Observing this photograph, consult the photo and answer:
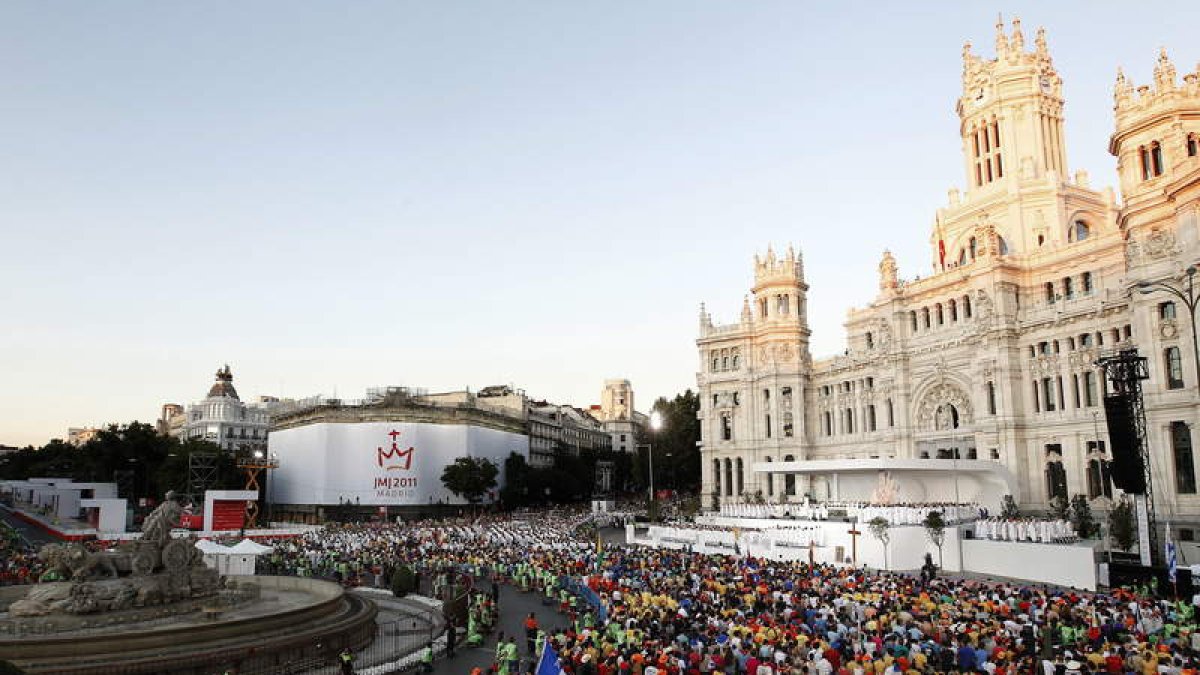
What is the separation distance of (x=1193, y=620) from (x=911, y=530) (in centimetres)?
1688

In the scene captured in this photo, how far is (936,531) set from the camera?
34.4m

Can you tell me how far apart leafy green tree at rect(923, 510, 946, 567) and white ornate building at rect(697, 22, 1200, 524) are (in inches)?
500

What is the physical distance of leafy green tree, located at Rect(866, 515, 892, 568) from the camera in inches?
1389

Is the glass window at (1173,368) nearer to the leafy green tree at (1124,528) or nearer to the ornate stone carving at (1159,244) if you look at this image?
the ornate stone carving at (1159,244)

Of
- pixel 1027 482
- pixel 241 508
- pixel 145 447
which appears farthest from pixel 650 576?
pixel 145 447

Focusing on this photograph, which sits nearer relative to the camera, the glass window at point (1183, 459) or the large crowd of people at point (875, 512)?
the glass window at point (1183, 459)

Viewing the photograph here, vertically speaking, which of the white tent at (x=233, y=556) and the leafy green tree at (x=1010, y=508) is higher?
the leafy green tree at (x=1010, y=508)

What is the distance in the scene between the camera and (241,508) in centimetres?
5562

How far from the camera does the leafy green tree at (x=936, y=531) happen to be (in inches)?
1342

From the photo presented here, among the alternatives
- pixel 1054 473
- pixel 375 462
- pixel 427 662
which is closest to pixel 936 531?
pixel 1054 473

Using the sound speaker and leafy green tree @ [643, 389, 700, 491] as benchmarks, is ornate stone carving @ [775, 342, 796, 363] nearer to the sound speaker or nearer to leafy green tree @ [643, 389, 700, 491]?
leafy green tree @ [643, 389, 700, 491]

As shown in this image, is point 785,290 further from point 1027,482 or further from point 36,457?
point 36,457

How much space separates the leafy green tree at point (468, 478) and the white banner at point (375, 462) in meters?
2.84

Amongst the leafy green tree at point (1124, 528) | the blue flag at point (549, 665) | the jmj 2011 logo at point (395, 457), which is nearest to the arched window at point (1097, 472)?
the leafy green tree at point (1124, 528)
